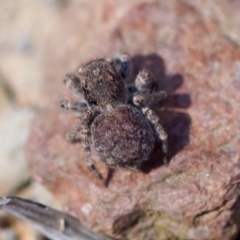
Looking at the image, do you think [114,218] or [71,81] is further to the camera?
[71,81]

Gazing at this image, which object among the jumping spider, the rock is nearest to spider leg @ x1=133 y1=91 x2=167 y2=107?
the jumping spider

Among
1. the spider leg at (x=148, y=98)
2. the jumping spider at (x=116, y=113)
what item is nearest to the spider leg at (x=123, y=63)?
the jumping spider at (x=116, y=113)

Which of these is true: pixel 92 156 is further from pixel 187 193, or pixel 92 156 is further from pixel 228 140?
pixel 228 140

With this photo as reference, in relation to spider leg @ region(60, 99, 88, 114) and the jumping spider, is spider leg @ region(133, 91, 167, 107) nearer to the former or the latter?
the jumping spider

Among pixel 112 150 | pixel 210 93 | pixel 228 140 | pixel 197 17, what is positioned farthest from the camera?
pixel 197 17

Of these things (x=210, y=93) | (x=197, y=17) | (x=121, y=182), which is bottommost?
(x=121, y=182)

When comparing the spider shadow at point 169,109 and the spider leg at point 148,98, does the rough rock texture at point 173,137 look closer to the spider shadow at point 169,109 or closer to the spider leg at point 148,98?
the spider shadow at point 169,109

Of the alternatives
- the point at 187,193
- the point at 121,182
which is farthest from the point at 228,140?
the point at 121,182
